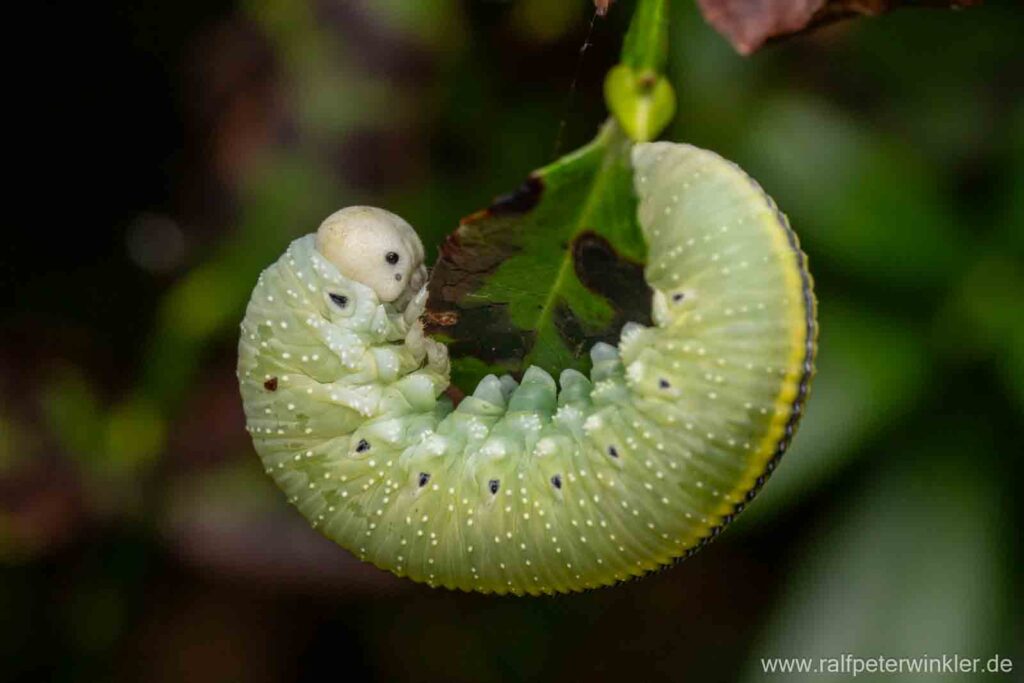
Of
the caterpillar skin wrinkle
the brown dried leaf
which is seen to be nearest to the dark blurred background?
the caterpillar skin wrinkle

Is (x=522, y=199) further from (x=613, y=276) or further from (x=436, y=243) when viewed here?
(x=436, y=243)

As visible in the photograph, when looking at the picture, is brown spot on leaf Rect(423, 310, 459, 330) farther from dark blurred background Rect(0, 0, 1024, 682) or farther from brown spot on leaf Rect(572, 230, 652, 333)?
dark blurred background Rect(0, 0, 1024, 682)

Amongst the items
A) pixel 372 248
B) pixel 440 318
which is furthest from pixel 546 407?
pixel 372 248

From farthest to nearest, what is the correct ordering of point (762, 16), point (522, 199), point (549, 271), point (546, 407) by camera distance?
1. point (546, 407)
2. point (549, 271)
3. point (522, 199)
4. point (762, 16)

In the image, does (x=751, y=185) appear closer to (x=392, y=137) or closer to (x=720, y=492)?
(x=720, y=492)

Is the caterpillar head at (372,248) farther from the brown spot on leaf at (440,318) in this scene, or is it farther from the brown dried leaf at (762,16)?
the brown dried leaf at (762,16)

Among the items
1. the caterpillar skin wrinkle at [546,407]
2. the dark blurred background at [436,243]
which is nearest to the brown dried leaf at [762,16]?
the caterpillar skin wrinkle at [546,407]
